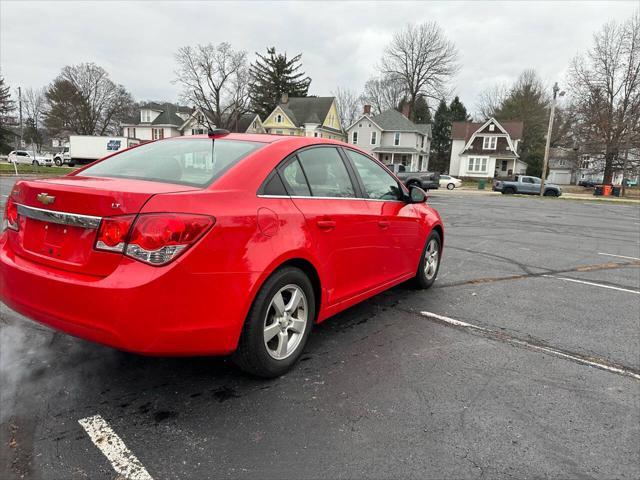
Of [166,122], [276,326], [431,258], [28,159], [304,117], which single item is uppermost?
[304,117]

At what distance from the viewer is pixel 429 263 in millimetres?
5152

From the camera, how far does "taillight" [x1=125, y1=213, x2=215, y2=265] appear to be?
7.29ft

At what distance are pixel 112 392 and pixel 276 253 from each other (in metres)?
1.32

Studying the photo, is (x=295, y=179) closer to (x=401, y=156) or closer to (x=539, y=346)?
(x=539, y=346)

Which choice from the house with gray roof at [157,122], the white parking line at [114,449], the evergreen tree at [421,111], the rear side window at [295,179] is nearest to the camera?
the white parking line at [114,449]

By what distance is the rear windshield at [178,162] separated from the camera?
8.95 feet

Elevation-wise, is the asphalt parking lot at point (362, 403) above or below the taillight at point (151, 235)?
below

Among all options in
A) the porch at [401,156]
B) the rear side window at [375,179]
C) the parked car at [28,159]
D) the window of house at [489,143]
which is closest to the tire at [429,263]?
the rear side window at [375,179]

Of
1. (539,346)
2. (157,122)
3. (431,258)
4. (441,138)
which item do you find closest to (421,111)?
(441,138)

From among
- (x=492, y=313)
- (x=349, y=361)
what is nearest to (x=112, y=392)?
(x=349, y=361)

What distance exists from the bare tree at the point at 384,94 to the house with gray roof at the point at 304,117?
1282 cm

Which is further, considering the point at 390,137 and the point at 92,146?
the point at 390,137

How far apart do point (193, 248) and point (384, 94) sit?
76.5 m

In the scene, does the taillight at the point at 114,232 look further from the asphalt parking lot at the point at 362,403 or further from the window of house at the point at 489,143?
the window of house at the point at 489,143
